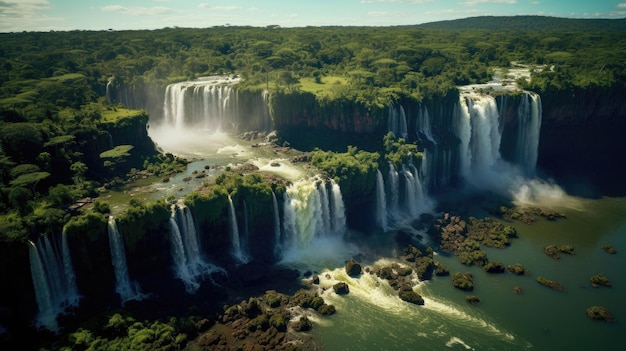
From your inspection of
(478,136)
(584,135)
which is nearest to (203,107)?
(478,136)

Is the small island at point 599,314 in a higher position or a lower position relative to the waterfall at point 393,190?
lower

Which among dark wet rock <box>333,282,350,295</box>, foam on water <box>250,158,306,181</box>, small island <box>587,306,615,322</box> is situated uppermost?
foam on water <box>250,158,306,181</box>

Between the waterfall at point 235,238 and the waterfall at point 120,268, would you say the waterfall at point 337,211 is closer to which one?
the waterfall at point 235,238

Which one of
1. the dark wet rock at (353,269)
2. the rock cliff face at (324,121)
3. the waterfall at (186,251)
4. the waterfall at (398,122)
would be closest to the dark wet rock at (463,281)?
the dark wet rock at (353,269)

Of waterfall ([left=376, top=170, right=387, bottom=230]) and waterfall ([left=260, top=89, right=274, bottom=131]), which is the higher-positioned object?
waterfall ([left=260, top=89, right=274, bottom=131])

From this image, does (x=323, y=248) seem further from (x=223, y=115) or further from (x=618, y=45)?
(x=618, y=45)

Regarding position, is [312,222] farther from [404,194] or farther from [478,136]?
[478,136]

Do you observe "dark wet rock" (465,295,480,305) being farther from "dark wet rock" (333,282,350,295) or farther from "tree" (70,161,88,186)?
"tree" (70,161,88,186)

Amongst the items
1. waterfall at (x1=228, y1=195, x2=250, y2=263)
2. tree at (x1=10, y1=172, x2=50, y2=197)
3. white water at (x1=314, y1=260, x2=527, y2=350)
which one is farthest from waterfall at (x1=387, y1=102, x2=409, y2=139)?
tree at (x1=10, y1=172, x2=50, y2=197)
